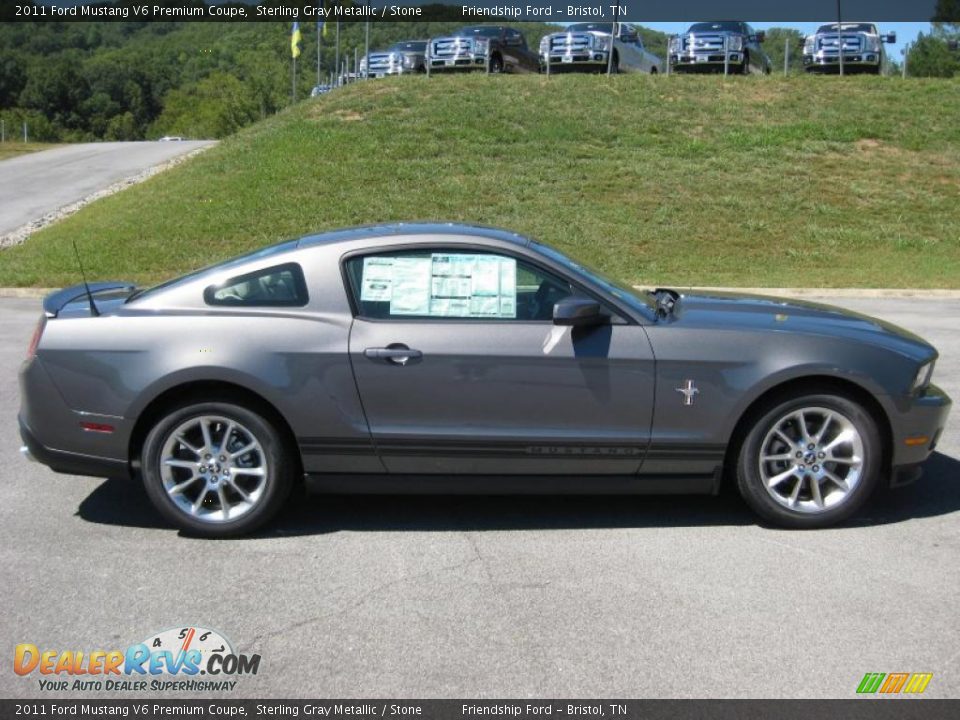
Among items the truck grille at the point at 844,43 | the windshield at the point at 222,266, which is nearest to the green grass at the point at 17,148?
the truck grille at the point at 844,43

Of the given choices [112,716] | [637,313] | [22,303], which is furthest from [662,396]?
[22,303]

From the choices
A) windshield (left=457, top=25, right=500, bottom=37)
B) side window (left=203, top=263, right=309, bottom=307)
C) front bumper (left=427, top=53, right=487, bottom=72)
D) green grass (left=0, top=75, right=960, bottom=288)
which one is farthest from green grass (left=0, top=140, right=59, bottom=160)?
side window (left=203, top=263, right=309, bottom=307)

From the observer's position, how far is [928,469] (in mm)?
6340

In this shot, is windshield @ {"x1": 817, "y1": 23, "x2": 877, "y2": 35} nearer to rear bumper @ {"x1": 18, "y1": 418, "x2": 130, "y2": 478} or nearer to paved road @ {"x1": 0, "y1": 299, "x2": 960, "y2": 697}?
paved road @ {"x1": 0, "y1": 299, "x2": 960, "y2": 697}

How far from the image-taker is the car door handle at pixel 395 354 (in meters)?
5.11

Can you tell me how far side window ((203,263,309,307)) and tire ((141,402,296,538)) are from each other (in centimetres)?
53

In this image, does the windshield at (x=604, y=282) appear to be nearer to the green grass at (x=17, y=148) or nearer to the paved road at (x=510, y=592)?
the paved road at (x=510, y=592)

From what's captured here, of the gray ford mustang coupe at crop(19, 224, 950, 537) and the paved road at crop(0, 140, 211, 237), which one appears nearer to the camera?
the gray ford mustang coupe at crop(19, 224, 950, 537)

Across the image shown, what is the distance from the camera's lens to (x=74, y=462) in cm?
525

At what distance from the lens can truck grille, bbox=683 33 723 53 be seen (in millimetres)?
29909

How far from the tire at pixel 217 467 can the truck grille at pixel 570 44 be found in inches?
1046

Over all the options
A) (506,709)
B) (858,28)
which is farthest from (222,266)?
(858,28)

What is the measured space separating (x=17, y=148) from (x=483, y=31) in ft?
52.5

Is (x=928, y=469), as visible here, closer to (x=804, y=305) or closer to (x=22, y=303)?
(x=804, y=305)
